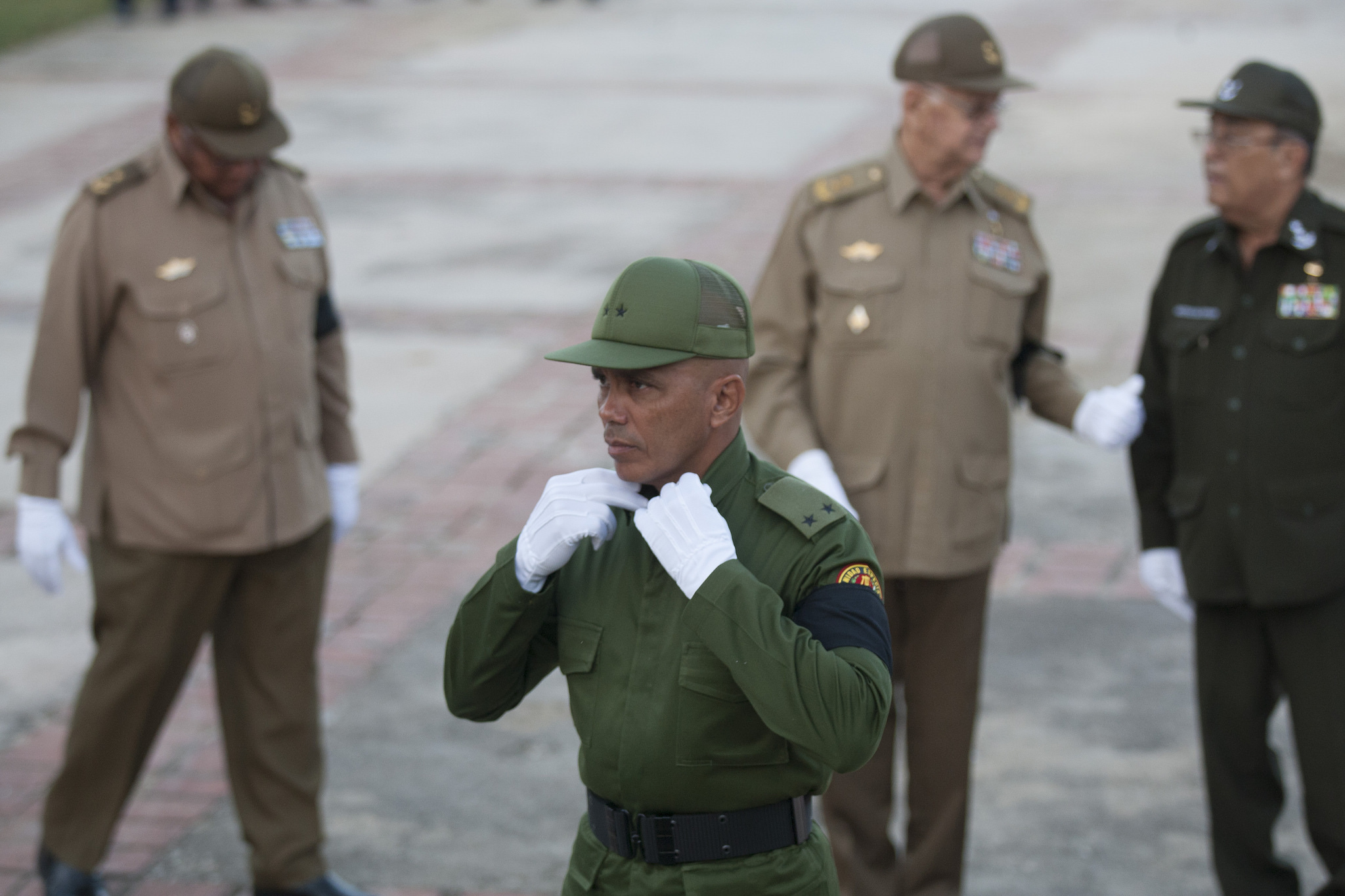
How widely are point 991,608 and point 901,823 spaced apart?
5.24ft

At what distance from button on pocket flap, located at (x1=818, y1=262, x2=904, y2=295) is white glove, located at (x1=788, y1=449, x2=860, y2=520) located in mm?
448

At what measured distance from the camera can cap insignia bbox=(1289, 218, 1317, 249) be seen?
4.17 meters

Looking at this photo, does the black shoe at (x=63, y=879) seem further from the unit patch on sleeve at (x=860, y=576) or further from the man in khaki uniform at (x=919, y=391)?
the unit patch on sleeve at (x=860, y=576)

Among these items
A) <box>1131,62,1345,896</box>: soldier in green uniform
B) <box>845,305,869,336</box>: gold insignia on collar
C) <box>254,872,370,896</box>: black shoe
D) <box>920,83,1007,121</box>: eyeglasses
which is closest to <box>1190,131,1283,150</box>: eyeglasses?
<box>1131,62,1345,896</box>: soldier in green uniform

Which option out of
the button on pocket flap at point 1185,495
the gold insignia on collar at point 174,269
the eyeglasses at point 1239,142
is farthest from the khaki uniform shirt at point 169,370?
the eyeglasses at point 1239,142

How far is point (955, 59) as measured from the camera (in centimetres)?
426

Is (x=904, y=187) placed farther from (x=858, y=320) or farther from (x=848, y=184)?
(x=858, y=320)

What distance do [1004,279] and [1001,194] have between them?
0.94 ft

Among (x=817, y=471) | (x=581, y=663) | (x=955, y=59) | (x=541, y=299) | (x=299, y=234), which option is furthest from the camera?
(x=541, y=299)

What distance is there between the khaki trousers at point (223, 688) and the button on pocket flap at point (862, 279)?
161 cm

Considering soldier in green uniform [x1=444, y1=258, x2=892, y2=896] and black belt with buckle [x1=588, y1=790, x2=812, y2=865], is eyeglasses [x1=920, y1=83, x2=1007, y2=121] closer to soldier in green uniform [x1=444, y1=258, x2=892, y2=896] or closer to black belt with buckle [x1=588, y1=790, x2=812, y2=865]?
soldier in green uniform [x1=444, y1=258, x2=892, y2=896]

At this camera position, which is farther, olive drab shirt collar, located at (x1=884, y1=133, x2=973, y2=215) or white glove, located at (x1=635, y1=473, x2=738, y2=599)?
olive drab shirt collar, located at (x1=884, y1=133, x2=973, y2=215)

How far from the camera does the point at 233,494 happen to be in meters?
4.42

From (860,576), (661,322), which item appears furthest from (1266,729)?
(661,322)
